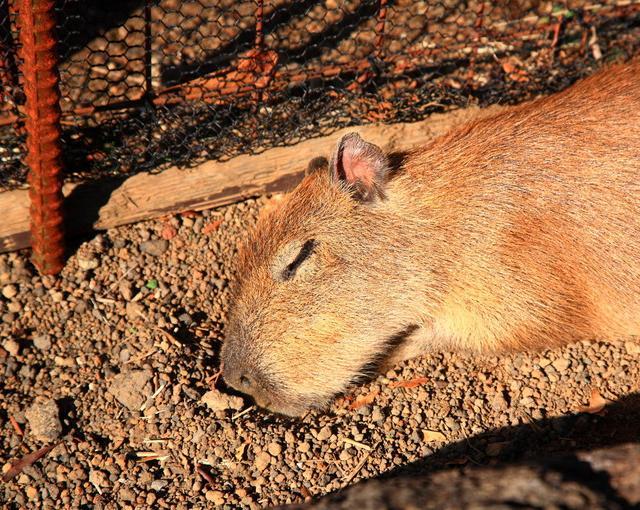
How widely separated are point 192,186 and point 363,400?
5.67 feet

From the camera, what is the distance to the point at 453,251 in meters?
3.96

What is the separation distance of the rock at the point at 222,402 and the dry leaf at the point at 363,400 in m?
0.61

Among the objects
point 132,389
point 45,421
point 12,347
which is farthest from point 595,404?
point 12,347

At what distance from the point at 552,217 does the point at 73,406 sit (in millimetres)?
2722

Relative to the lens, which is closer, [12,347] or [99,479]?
[99,479]

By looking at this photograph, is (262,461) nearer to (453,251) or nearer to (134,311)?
(134,311)

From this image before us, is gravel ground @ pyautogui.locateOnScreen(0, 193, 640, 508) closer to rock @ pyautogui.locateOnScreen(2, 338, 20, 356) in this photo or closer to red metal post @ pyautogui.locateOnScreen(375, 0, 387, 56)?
rock @ pyautogui.locateOnScreen(2, 338, 20, 356)

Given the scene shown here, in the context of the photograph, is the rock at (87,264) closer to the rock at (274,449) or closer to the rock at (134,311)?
the rock at (134,311)

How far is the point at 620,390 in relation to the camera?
4.03m

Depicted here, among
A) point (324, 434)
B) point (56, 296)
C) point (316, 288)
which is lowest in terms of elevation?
point (324, 434)

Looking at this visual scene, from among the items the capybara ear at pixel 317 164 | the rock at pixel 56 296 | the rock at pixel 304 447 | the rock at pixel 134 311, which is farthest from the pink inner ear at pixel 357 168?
the rock at pixel 56 296

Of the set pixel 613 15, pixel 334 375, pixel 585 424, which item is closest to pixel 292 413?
pixel 334 375

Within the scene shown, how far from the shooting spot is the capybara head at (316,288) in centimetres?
394

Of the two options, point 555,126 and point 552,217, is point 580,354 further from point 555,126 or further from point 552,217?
point 555,126
